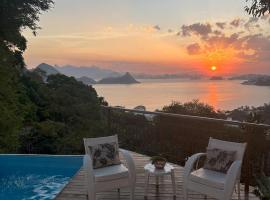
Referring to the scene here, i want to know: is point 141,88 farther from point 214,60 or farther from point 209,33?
point 209,33

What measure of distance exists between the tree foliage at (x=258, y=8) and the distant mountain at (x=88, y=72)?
17875 millimetres

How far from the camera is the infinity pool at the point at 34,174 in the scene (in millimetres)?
6473

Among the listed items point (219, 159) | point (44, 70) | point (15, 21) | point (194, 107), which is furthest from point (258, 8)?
point (44, 70)

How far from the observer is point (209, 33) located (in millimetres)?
11734

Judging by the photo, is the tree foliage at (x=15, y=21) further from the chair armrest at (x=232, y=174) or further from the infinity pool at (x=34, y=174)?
the chair armrest at (x=232, y=174)

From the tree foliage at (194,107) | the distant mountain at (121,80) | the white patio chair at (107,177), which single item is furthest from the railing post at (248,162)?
the distant mountain at (121,80)

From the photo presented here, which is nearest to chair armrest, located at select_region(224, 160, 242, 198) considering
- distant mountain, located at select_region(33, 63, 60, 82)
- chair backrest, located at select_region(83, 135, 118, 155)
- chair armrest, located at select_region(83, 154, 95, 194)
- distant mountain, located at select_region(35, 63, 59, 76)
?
chair armrest, located at select_region(83, 154, 95, 194)

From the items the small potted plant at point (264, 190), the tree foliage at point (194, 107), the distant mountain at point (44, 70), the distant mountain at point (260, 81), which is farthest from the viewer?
the distant mountain at point (44, 70)

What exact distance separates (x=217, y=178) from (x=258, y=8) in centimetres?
225

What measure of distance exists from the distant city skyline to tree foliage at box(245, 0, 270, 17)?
18.8ft

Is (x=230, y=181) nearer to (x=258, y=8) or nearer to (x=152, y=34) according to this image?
(x=258, y=8)

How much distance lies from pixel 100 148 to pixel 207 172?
1578mm

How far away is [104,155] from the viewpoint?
5562 millimetres

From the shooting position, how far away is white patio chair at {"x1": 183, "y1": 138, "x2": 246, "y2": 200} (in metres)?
4.59
